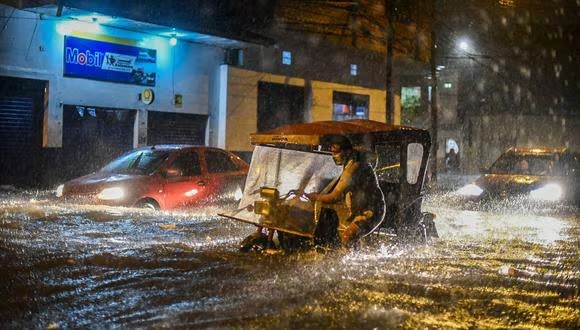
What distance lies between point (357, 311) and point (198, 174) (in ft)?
23.4

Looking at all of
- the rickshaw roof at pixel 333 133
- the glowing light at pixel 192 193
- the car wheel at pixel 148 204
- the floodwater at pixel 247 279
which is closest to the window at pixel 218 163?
the glowing light at pixel 192 193

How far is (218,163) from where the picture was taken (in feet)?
42.8

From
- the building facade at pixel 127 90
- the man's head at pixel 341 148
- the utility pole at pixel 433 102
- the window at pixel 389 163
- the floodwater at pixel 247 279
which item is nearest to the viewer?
the floodwater at pixel 247 279

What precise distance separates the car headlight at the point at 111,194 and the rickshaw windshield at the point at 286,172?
2.99m

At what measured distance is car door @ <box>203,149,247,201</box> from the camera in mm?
12625

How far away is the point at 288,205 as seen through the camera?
26.3 ft

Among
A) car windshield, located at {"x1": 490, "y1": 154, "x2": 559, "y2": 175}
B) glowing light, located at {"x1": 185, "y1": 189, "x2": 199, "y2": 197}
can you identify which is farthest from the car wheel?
car windshield, located at {"x1": 490, "y1": 154, "x2": 559, "y2": 175}

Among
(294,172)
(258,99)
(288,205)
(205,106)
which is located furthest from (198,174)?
(258,99)

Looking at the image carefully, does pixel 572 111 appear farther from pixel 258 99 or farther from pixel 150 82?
pixel 150 82

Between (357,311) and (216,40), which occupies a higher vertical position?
(216,40)

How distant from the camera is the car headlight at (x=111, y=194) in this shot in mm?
11109

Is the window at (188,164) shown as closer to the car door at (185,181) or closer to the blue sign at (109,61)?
the car door at (185,181)

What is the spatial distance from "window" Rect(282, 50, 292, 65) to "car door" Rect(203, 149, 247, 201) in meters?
10.6

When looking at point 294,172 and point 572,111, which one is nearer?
point 294,172
